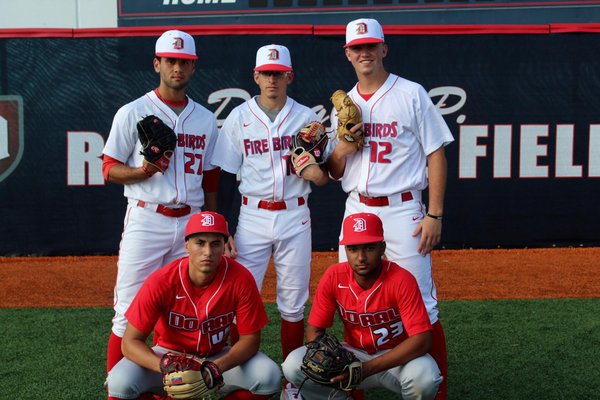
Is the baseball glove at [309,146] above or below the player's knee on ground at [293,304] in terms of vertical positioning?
above

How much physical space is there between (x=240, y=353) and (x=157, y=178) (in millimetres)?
1070

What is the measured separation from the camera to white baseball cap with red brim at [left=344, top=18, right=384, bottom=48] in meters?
3.72

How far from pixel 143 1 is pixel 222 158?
7.11m

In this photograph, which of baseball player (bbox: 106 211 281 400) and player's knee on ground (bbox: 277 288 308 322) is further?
player's knee on ground (bbox: 277 288 308 322)

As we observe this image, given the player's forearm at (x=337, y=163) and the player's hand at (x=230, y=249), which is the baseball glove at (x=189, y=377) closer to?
the player's hand at (x=230, y=249)

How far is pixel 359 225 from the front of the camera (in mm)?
3578

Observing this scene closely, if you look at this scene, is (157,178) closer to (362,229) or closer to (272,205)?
(272,205)

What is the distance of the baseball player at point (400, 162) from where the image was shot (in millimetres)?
3791

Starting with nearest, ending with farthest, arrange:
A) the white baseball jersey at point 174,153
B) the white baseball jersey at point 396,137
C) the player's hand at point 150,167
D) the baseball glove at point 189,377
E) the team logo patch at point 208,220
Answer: the baseball glove at point 189,377 < the team logo patch at point 208,220 < the white baseball jersey at point 396,137 < the player's hand at point 150,167 < the white baseball jersey at point 174,153

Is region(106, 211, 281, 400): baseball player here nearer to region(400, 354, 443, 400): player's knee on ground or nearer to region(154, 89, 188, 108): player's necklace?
region(400, 354, 443, 400): player's knee on ground

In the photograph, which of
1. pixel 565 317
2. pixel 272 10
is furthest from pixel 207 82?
pixel 565 317

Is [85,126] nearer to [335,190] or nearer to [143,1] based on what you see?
[335,190]

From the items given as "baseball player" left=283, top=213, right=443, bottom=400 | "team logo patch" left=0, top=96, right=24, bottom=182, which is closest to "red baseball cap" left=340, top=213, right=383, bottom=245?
"baseball player" left=283, top=213, right=443, bottom=400

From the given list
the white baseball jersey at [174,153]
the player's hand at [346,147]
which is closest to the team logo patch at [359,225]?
the player's hand at [346,147]
